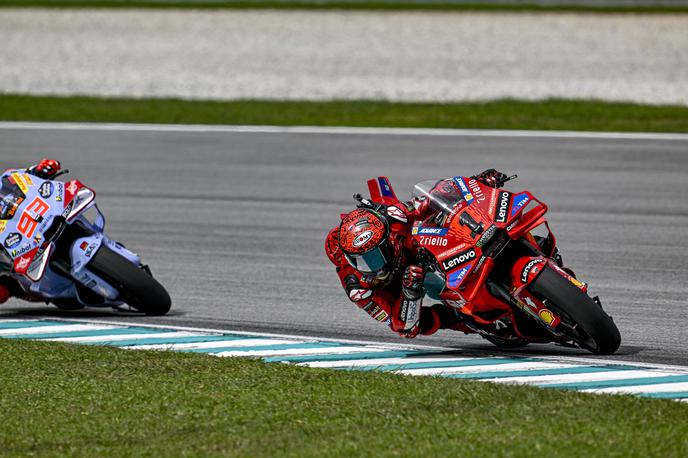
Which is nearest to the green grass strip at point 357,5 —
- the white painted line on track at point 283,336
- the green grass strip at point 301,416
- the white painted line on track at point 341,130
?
the white painted line on track at point 341,130

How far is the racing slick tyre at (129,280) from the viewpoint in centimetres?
1003

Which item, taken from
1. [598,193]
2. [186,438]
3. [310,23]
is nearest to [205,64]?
[310,23]

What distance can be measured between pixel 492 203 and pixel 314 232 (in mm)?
5537

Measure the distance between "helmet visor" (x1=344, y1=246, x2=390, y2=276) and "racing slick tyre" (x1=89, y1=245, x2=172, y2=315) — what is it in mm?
2207

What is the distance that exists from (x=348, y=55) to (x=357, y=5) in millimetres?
6986

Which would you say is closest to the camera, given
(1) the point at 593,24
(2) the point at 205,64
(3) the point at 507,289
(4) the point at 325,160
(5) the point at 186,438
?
(5) the point at 186,438

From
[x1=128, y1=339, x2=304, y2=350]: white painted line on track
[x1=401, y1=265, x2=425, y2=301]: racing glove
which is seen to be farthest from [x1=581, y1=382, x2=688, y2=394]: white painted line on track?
[x1=128, y1=339, x2=304, y2=350]: white painted line on track

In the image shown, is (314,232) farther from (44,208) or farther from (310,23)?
(310,23)

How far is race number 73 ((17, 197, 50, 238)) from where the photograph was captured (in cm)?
1002

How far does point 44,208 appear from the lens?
1004 cm

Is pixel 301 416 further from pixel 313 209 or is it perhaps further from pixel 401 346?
pixel 313 209

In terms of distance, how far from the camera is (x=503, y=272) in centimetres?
818

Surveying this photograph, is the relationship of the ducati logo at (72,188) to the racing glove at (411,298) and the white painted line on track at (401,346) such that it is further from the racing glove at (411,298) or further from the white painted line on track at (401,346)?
the racing glove at (411,298)

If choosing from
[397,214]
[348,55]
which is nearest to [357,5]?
[348,55]
